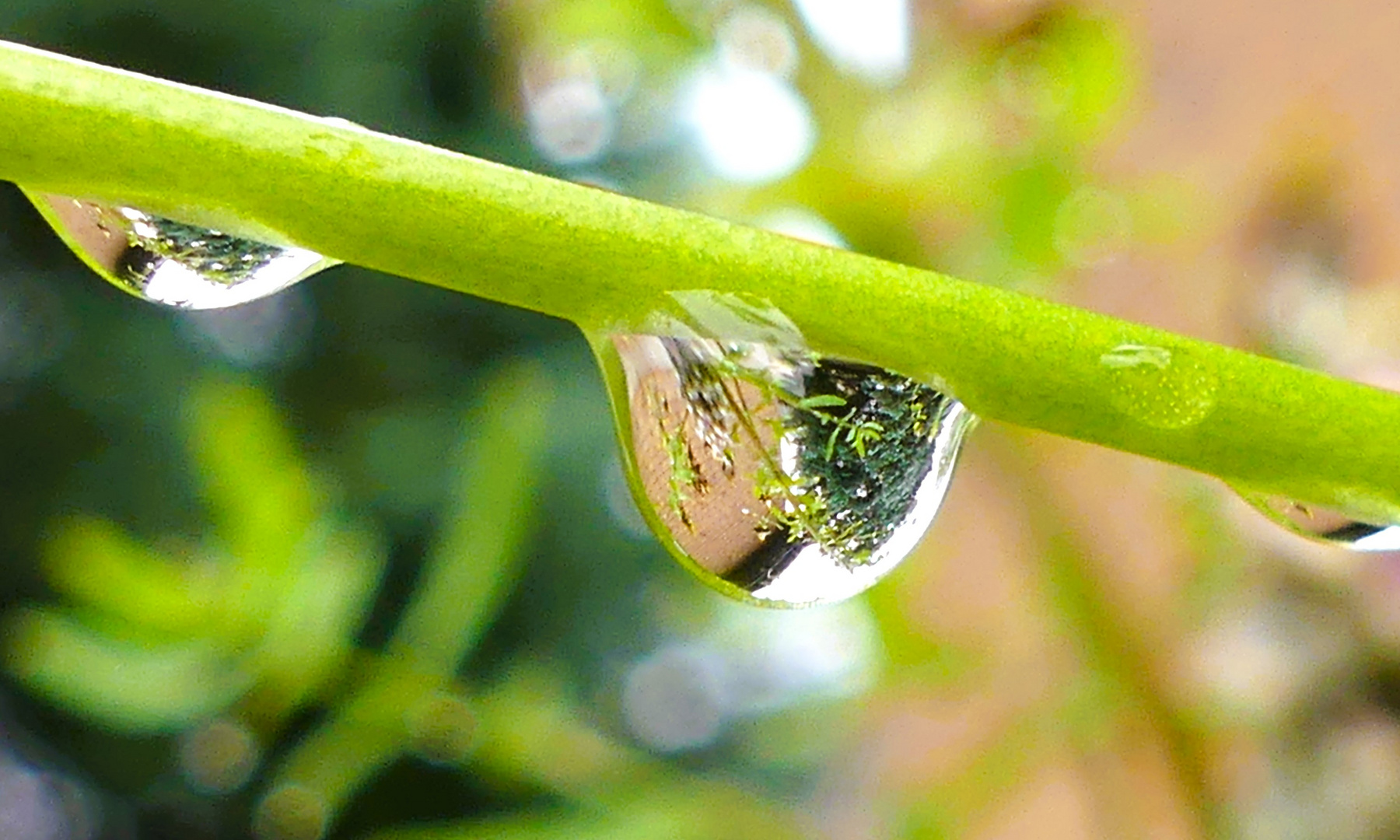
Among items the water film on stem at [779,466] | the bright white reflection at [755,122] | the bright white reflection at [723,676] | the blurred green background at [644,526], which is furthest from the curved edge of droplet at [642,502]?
the bright white reflection at [723,676]

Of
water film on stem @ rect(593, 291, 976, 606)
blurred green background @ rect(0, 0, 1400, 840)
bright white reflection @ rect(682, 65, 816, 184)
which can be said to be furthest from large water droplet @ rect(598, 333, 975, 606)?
bright white reflection @ rect(682, 65, 816, 184)

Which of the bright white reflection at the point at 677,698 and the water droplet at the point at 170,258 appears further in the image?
the bright white reflection at the point at 677,698

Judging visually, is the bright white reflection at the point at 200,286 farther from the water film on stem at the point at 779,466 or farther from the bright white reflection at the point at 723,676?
the bright white reflection at the point at 723,676

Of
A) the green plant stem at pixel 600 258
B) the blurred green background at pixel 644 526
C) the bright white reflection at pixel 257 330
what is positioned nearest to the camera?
the green plant stem at pixel 600 258

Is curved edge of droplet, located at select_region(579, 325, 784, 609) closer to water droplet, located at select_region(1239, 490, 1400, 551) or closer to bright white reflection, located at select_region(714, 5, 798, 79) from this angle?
water droplet, located at select_region(1239, 490, 1400, 551)

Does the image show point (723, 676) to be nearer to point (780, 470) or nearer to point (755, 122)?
point (755, 122)

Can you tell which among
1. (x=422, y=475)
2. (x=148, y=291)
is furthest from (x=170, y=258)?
(x=422, y=475)

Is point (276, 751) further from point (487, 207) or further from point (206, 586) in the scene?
point (487, 207)
